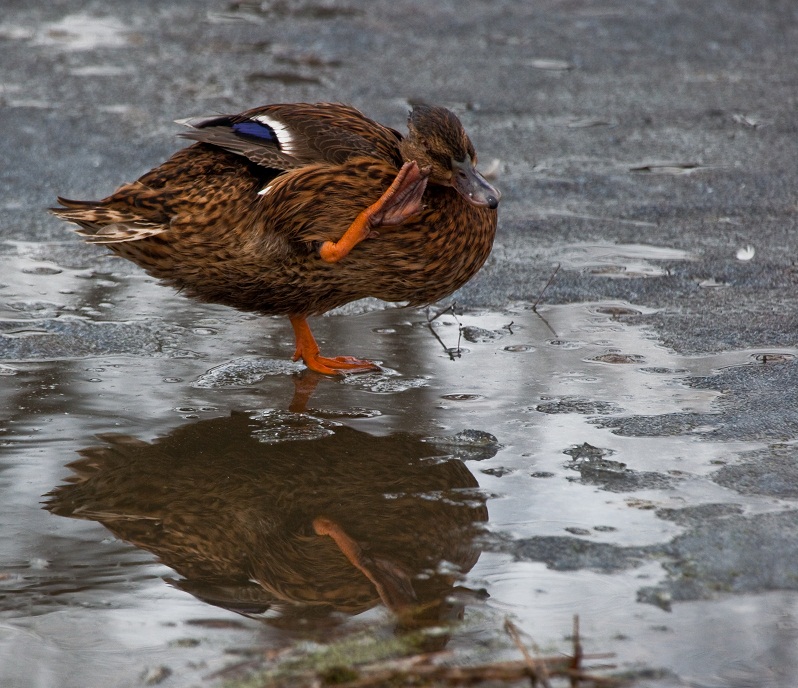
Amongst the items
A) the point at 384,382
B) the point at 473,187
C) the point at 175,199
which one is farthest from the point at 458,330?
the point at 175,199

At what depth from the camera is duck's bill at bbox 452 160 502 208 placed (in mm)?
4062

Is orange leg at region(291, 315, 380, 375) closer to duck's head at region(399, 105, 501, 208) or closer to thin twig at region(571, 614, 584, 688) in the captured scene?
duck's head at region(399, 105, 501, 208)

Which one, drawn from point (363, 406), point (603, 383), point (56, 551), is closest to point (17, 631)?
point (56, 551)

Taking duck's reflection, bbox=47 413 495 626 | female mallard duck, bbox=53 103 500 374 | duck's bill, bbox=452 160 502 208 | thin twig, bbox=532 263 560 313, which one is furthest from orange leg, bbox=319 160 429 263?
thin twig, bbox=532 263 560 313

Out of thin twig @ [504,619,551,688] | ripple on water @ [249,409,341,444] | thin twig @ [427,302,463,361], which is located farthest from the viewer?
thin twig @ [427,302,463,361]

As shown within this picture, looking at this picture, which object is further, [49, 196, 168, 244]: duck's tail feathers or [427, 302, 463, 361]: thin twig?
[427, 302, 463, 361]: thin twig

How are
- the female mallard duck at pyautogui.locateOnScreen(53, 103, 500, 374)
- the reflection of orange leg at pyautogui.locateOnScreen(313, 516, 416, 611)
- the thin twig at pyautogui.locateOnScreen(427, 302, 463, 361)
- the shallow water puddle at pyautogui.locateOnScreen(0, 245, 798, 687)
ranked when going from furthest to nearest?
1. the thin twig at pyautogui.locateOnScreen(427, 302, 463, 361)
2. the female mallard duck at pyautogui.locateOnScreen(53, 103, 500, 374)
3. the reflection of orange leg at pyautogui.locateOnScreen(313, 516, 416, 611)
4. the shallow water puddle at pyautogui.locateOnScreen(0, 245, 798, 687)

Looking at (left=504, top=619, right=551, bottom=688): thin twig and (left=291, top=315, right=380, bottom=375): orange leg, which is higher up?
(left=504, top=619, right=551, bottom=688): thin twig

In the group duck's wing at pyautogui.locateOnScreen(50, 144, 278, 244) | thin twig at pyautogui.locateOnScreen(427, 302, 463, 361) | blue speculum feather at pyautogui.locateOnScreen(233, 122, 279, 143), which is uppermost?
blue speculum feather at pyautogui.locateOnScreen(233, 122, 279, 143)

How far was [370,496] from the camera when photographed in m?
3.46

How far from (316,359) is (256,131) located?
89 cm

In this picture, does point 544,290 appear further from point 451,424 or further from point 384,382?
point 451,424

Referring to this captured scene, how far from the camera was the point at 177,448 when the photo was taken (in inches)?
149

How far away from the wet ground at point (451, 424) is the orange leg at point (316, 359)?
0.27ft
